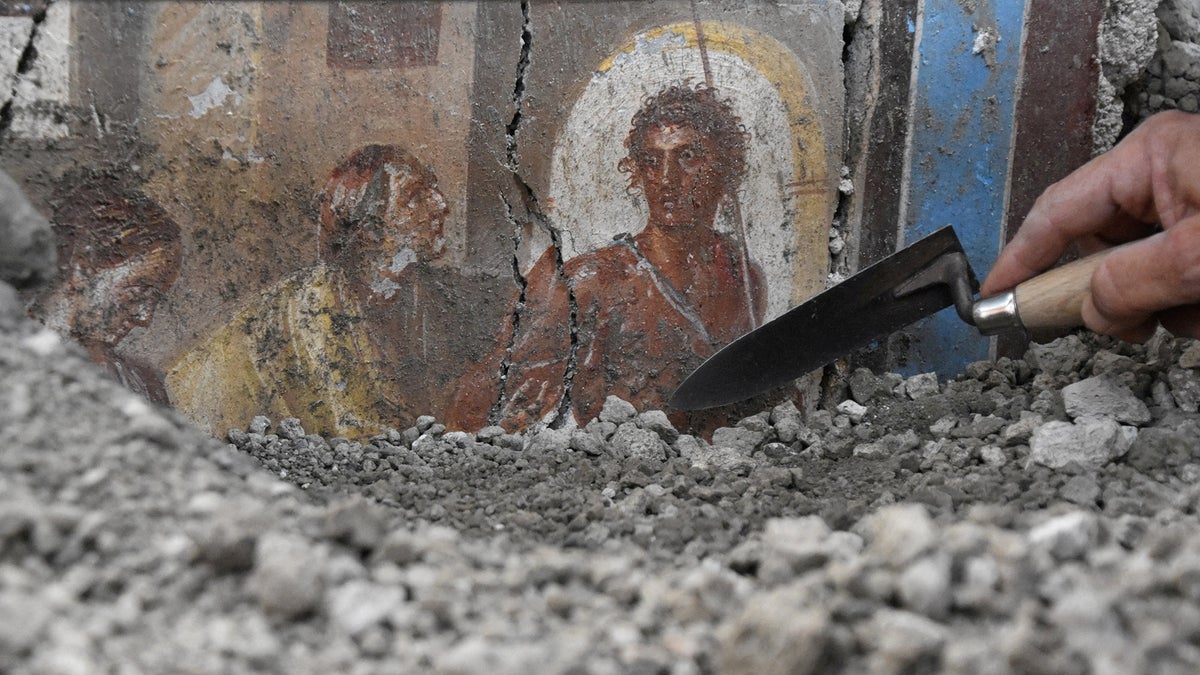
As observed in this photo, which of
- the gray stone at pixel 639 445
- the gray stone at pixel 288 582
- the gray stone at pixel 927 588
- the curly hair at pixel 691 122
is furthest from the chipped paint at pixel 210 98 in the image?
the gray stone at pixel 927 588

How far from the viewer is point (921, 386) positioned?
2480 millimetres

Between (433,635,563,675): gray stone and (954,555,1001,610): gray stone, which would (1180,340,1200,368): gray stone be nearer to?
(954,555,1001,610): gray stone

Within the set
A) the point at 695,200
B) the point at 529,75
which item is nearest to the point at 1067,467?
the point at 695,200

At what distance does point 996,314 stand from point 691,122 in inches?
34.2

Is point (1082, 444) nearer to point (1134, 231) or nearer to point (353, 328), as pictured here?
point (1134, 231)

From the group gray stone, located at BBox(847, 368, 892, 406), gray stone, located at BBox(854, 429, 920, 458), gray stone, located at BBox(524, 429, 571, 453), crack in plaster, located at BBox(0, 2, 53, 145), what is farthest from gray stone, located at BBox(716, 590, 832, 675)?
crack in plaster, located at BBox(0, 2, 53, 145)

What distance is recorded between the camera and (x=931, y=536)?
3.79ft

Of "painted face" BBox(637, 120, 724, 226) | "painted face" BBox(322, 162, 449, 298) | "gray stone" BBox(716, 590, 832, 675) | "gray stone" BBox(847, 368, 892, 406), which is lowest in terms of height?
"gray stone" BBox(716, 590, 832, 675)

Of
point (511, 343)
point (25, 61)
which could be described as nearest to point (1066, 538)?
point (511, 343)

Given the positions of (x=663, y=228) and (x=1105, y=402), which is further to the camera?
(x=663, y=228)

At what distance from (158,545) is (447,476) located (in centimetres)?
102

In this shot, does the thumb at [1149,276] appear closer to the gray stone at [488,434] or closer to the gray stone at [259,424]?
the gray stone at [488,434]

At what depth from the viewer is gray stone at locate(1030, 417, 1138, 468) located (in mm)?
1864

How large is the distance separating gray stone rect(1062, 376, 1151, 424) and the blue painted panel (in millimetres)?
512
